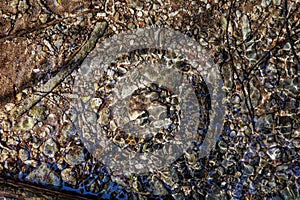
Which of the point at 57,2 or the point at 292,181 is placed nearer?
the point at 292,181

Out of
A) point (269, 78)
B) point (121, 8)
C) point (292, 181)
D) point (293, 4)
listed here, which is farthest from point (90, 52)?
point (292, 181)

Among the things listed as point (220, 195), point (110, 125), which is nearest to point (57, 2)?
point (110, 125)

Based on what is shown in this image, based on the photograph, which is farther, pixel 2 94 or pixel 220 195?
pixel 2 94

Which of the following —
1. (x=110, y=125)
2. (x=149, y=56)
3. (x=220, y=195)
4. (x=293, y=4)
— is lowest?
(x=220, y=195)

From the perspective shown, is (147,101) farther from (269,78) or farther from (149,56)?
(269,78)

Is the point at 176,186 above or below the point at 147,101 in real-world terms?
below

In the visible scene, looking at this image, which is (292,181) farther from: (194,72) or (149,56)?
(149,56)
